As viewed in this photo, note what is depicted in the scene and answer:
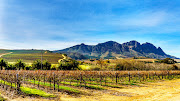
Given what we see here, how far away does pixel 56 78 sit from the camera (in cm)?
1712

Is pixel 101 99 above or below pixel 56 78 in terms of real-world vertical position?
below

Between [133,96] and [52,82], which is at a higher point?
[52,82]

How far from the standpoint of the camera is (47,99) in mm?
12492

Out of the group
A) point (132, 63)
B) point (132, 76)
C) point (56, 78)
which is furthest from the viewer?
point (132, 63)

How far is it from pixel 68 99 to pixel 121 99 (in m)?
4.75

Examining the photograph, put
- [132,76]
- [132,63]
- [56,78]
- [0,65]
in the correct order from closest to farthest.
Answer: [56,78]
[132,76]
[0,65]
[132,63]

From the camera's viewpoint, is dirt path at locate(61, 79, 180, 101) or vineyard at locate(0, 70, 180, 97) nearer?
dirt path at locate(61, 79, 180, 101)

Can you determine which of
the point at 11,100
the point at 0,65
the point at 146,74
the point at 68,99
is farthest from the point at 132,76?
the point at 0,65

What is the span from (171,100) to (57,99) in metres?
9.49

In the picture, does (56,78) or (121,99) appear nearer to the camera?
(121,99)

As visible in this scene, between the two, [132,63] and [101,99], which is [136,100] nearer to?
[101,99]

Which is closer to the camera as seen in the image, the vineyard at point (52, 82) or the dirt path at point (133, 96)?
the dirt path at point (133, 96)

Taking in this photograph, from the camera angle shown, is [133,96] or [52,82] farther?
[52,82]

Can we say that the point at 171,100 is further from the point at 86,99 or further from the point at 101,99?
the point at 86,99
